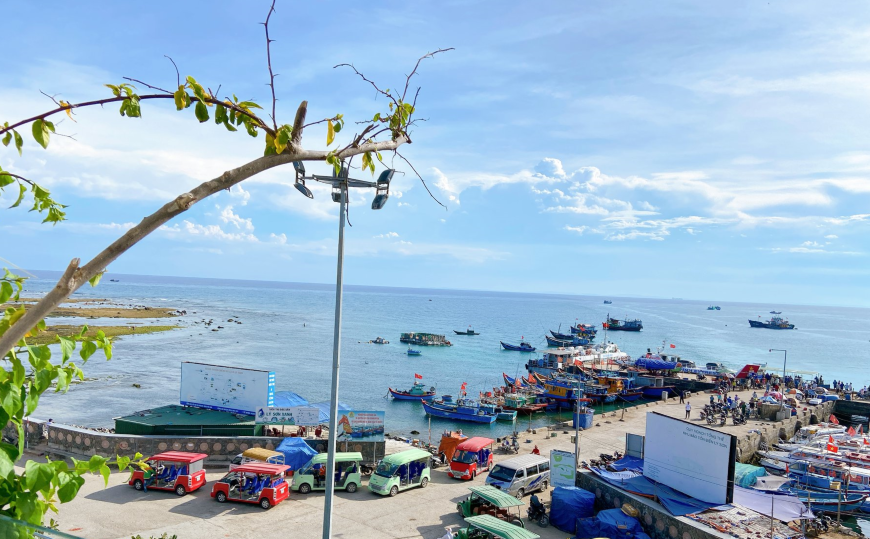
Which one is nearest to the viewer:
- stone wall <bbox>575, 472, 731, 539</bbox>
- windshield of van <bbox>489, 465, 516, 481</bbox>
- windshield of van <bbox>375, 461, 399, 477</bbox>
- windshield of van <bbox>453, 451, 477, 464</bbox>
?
stone wall <bbox>575, 472, 731, 539</bbox>

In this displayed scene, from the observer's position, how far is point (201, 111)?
10.4 ft

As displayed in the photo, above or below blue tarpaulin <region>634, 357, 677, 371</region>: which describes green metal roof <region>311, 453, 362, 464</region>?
above

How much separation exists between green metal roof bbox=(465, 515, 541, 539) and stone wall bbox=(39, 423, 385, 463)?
8927 millimetres

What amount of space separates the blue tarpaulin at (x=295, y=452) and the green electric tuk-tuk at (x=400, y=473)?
2.99 meters

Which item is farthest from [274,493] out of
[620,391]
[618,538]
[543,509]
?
[620,391]

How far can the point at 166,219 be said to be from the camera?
296cm

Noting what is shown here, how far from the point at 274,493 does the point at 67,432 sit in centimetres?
1065

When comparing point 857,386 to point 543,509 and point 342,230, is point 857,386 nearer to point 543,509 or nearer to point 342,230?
point 543,509

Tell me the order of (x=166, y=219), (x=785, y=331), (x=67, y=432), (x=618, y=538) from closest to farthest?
(x=166, y=219), (x=618, y=538), (x=67, y=432), (x=785, y=331)

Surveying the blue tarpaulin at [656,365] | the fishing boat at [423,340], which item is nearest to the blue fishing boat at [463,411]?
the blue tarpaulin at [656,365]

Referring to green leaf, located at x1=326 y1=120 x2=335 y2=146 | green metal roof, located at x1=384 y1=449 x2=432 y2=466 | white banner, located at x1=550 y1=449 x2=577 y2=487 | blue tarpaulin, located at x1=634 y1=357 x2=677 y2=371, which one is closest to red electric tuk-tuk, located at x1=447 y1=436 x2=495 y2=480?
green metal roof, located at x1=384 y1=449 x2=432 y2=466

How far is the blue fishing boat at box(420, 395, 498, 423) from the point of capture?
147 feet

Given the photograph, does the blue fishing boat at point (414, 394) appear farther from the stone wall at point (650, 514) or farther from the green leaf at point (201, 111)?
the green leaf at point (201, 111)

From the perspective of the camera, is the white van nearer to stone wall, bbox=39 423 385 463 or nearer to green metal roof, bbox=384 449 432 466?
green metal roof, bbox=384 449 432 466
